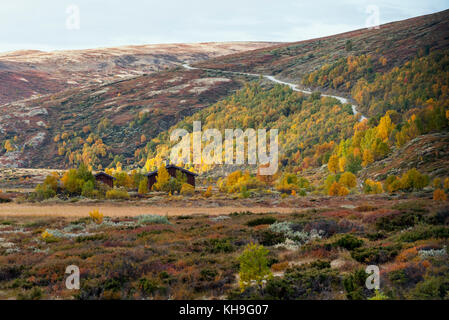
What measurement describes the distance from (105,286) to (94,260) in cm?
314

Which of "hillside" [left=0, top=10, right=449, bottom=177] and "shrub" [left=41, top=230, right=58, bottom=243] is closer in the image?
"shrub" [left=41, top=230, right=58, bottom=243]

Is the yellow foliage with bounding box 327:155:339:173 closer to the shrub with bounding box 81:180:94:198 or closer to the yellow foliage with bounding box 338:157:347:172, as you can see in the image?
the yellow foliage with bounding box 338:157:347:172

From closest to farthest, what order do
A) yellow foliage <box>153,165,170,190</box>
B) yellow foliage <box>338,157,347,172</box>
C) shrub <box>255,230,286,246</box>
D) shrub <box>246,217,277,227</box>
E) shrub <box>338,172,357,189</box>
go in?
shrub <box>255,230,286,246</box> → shrub <box>246,217,277,227</box> → shrub <box>338,172,357,189</box> → yellow foliage <box>153,165,170,190</box> → yellow foliage <box>338,157,347,172</box>

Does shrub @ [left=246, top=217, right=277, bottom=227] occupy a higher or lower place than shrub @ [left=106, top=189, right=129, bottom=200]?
higher

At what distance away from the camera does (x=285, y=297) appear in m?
10.6

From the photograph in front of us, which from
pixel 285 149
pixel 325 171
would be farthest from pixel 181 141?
pixel 325 171

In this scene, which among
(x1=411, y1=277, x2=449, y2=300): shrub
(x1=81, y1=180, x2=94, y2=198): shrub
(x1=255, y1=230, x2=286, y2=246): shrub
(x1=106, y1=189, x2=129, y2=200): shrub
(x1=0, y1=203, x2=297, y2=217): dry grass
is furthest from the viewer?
(x1=81, y1=180, x2=94, y2=198): shrub

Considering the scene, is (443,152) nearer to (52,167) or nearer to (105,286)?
(105,286)
